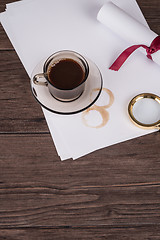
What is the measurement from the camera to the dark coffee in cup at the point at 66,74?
75cm

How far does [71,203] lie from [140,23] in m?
0.53

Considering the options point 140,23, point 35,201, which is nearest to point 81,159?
point 35,201

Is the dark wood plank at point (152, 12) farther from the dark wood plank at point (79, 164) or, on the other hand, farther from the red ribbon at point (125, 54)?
the dark wood plank at point (79, 164)

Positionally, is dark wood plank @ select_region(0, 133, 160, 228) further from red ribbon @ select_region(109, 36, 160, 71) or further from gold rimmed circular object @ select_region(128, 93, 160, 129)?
red ribbon @ select_region(109, 36, 160, 71)

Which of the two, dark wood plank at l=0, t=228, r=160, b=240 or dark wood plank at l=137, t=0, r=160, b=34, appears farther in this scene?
dark wood plank at l=137, t=0, r=160, b=34

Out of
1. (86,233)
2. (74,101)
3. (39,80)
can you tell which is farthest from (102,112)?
(86,233)

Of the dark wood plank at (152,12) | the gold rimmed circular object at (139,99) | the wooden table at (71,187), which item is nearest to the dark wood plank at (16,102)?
the wooden table at (71,187)

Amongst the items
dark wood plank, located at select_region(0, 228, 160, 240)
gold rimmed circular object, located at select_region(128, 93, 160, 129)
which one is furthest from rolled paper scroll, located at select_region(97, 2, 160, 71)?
dark wood plank, located at select_region(0, 228, 160, 240)

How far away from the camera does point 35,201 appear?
71 centimetres

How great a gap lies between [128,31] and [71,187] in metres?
0.45

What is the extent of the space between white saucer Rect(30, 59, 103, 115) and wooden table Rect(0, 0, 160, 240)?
4 centimetres

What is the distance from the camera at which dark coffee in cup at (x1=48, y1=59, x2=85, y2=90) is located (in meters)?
0.75

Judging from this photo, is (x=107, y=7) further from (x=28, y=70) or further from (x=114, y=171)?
(x=114, y=171)

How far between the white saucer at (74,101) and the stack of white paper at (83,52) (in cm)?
2
